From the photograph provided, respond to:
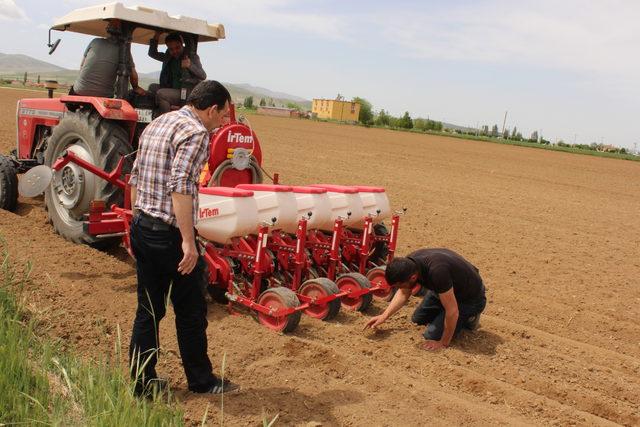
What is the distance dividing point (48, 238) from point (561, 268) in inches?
233

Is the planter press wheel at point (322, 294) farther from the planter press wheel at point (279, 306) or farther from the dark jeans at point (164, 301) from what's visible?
the dark jeans at point (164, 301)

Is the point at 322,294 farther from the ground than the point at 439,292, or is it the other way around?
the point at 439,292

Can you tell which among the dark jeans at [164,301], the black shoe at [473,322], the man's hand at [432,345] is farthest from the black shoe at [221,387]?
the black shoe at [473,322]

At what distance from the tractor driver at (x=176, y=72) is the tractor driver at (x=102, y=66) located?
0.36 metres

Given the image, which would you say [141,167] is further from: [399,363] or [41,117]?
[41,117]

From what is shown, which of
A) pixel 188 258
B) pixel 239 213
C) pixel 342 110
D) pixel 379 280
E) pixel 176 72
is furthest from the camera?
pixel 342 110

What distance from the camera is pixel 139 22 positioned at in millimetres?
5977

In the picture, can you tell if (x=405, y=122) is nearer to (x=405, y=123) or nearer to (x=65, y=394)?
(x=405, y=123)

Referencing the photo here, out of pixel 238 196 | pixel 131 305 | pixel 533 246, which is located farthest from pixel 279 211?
pixel 533 246

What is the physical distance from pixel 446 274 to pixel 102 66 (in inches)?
155

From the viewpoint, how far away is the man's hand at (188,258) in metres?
3.15

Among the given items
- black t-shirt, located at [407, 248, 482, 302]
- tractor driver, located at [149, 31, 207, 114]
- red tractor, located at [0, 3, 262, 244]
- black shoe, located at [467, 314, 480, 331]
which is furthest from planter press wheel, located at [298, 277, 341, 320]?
tractor driver, located at [149, 31, 207, 114]

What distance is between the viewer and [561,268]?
764 centimetres

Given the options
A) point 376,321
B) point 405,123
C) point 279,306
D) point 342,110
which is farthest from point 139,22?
point 342,110
